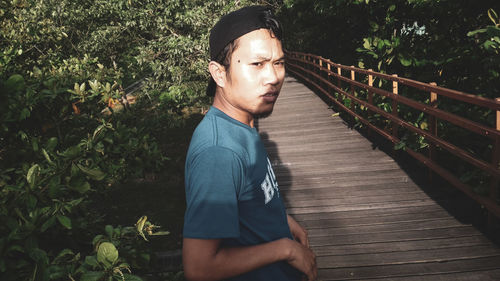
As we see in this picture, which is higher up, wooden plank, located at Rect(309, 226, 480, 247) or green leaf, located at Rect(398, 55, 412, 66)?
green leaf, located at Rect(398, 55, 412, 66)

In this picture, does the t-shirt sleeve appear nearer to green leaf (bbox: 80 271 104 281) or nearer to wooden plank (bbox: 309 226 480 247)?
green leaf (bbox: 80 271 104 281)

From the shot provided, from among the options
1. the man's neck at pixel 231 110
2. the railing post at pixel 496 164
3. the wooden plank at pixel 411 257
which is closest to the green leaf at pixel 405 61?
the railing post at pixel 496 164

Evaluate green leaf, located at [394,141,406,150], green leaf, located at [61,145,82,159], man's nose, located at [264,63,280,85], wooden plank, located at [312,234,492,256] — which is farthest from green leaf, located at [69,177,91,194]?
green leaf, located at [394,141,406,150]

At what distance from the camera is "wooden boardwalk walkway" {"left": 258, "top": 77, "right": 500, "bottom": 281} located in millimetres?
3154

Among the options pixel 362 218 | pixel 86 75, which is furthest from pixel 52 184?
pixel 362 218

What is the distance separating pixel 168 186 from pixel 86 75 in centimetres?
856

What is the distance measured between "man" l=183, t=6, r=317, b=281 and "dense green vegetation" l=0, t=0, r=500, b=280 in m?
0.36

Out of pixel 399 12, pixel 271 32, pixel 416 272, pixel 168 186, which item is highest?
pixel 399 12

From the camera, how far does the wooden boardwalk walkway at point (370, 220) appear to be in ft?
10.3

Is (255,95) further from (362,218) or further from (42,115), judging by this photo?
(362,218)

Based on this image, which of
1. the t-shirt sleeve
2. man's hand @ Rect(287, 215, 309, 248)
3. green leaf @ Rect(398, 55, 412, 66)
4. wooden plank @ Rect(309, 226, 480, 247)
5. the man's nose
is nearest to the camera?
the t-shirt sleeve

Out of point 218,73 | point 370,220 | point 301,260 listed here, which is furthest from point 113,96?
point 370,220

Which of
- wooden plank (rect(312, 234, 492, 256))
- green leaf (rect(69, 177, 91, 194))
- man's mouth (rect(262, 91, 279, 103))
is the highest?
man's mouth (rect(262, 91, 279, 103))

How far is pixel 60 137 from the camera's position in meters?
2.34
